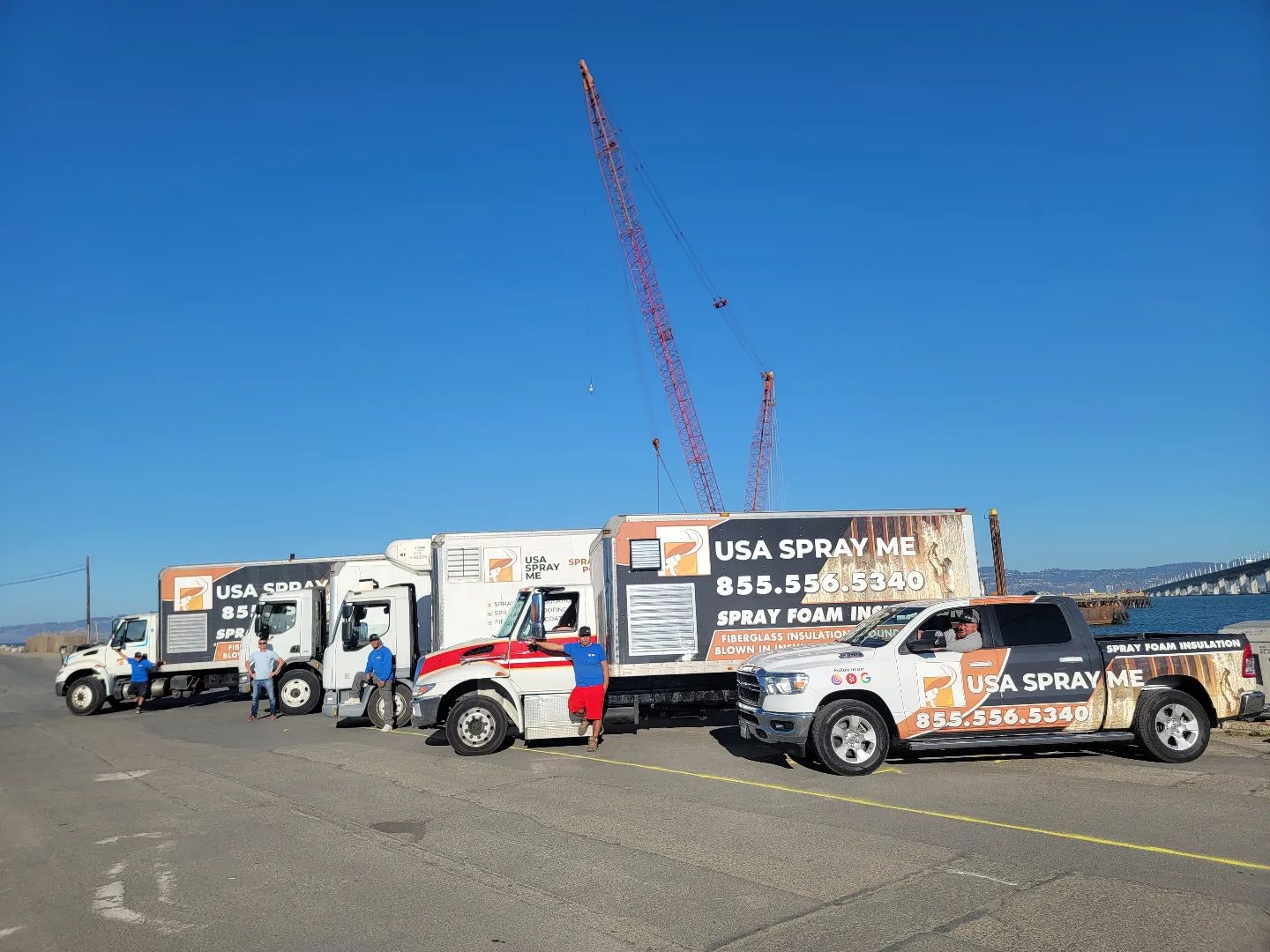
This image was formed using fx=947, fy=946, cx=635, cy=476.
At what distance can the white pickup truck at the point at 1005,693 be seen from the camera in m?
10.7

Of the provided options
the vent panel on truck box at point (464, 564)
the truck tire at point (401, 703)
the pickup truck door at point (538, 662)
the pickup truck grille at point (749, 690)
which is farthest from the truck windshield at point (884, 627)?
the truck tire at point (401, 703)

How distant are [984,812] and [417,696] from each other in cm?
779

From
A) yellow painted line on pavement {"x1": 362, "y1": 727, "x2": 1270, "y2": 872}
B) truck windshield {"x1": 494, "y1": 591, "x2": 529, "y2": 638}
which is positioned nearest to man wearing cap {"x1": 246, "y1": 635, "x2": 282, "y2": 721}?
truck windshield {"x1": 494, "y1": 591, "x2": 529, "y2": 638}

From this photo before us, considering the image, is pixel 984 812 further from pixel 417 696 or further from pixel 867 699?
pixel 417 696

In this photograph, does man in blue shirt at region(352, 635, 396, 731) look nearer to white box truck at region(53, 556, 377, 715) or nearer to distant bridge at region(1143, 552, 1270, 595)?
white box truck at region(53, 556, 377, 715)

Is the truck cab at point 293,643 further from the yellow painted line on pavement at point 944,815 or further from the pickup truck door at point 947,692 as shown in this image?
the pickup truck door at point 947,692

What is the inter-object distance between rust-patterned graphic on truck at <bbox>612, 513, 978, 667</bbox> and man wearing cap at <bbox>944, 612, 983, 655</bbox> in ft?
12.7

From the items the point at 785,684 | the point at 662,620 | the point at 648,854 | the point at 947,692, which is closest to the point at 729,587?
the point at 662,620

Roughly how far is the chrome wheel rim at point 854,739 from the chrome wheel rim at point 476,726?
5.01m

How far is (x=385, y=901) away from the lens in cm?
637

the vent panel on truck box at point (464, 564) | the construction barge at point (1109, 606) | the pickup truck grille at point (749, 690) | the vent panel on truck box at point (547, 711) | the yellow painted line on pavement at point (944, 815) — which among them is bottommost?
the construction barge at point (1109, 606)

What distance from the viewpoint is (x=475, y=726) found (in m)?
13.2

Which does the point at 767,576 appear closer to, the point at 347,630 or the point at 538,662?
the point at 538,662

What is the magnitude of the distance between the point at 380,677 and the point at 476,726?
4133mm
